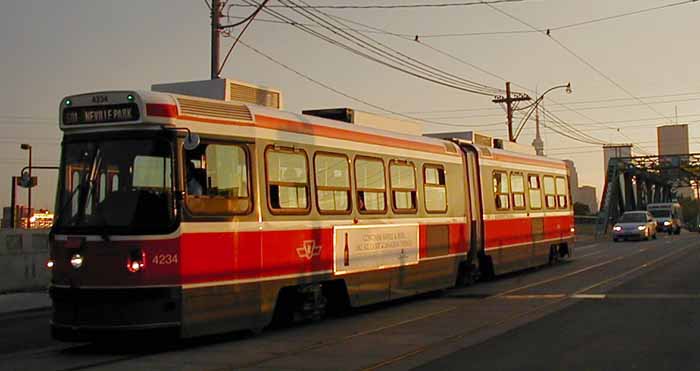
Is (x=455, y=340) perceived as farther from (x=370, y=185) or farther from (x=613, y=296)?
(x=613, y=296)

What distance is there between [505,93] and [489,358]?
128 feet

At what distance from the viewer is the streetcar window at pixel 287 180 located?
39.1 feet

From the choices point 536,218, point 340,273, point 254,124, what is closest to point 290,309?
point 340,273

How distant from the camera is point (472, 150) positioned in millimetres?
19078

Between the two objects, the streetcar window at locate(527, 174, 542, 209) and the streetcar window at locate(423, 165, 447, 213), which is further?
the streetcar window at locate(527, 174, 542, 209)

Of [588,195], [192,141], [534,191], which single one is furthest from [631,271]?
[588,195]

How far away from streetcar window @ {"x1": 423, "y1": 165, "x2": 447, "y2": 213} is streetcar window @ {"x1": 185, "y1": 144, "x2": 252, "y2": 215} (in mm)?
5732

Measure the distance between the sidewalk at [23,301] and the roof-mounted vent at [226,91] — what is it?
6.72 meters

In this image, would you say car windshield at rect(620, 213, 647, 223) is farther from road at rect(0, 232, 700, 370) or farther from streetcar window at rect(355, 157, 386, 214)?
streetcar window at rect(355, 157, 386, 214)

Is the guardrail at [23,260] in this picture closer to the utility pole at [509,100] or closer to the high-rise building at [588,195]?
the utility pole at [509,100]

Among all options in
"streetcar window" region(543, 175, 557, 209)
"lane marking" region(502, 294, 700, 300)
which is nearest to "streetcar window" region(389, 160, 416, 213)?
"lane marking" region(502, 294, 700, 300)

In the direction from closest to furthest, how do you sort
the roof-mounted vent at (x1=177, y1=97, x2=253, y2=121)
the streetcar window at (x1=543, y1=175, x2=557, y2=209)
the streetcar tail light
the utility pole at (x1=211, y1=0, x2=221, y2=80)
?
the streetcar tail light → the roof-mounted vent at (x1=177, y1=97, x2=253, y2=121) → the utility pole at (x1=211, y1=0, x2=221, y2=80) → the streetcar window at (x1=543, y1=175, x2=557, y2=209)

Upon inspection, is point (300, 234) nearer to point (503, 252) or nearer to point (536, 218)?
point (503, 252)

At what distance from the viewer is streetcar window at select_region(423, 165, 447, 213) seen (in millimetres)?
16398
